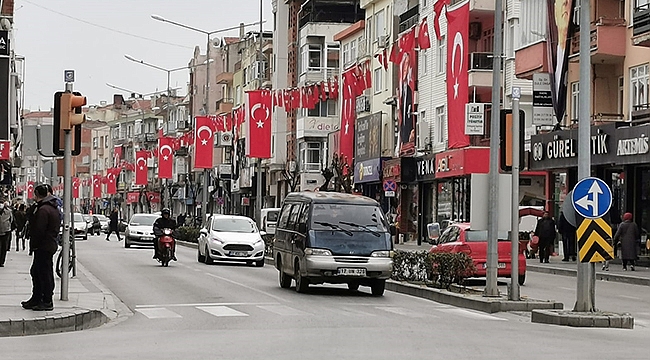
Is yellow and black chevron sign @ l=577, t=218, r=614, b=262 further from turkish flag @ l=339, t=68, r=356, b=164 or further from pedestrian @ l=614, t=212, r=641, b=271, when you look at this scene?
turkish flag @ l=339, t=68, r=356, b=164

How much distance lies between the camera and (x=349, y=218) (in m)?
25.5

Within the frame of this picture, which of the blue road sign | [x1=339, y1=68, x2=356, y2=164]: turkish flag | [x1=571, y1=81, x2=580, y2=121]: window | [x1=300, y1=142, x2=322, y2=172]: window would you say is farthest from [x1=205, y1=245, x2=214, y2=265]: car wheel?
[x1=300, y1=142, x2=322, y2=172]: window

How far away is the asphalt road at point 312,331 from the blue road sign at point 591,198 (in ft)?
5.99

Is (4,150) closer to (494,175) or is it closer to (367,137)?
(367,137)

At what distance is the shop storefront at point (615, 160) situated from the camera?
36781 millimetres

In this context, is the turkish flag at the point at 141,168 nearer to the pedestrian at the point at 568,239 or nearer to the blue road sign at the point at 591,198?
the pedestrian at the point at 568,239

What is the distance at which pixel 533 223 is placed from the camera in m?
48.0

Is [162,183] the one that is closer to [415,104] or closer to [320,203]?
[415,104]

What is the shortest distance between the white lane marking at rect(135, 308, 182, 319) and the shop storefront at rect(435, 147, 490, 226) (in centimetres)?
2926

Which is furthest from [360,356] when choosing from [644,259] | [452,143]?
[644,259]

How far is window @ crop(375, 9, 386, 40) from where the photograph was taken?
68.5 meters

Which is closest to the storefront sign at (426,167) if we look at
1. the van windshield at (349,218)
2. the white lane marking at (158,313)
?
the van windshield at (349,218)

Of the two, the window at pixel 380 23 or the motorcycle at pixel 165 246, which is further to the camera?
the window at pixel 380 23

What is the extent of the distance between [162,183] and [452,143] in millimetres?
97102
